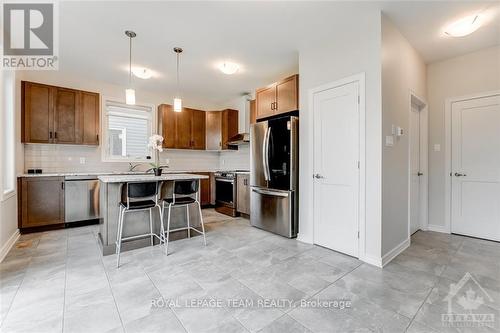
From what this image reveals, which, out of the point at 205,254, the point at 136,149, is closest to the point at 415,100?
the point at 205,254

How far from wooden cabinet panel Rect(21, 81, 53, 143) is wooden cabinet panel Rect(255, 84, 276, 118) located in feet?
12.0

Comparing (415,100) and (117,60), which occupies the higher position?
(117,60)

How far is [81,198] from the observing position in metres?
4.09

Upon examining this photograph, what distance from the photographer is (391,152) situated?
8.84 feet

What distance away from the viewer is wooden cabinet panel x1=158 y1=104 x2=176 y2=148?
5.23m

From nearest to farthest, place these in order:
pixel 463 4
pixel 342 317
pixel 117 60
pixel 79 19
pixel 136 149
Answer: pixel 342 317 < pixel 463 4 < pixel 79 19 < pixel 117 60 < pixel 136 149

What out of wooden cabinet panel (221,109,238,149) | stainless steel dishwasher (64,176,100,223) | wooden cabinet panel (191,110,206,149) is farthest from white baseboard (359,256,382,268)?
stainless steel dishwasher (64,176,100,223)

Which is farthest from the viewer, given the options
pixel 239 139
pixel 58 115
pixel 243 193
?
pixel 239 139

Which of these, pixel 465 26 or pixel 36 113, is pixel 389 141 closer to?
pixel 465 26

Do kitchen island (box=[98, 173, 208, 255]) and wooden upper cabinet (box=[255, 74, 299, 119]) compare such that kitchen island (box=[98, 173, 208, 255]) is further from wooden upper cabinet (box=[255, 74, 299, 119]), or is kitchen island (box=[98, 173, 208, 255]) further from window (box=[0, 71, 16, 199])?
wooden upper cabinet (box=[255, 74, 299, 119])

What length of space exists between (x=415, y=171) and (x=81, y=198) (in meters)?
5.74

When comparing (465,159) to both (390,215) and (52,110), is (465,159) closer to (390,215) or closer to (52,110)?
(390,215)

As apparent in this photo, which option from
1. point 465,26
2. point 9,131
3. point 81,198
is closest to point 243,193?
point 81,198

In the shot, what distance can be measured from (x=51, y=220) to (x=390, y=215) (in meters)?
5.13
